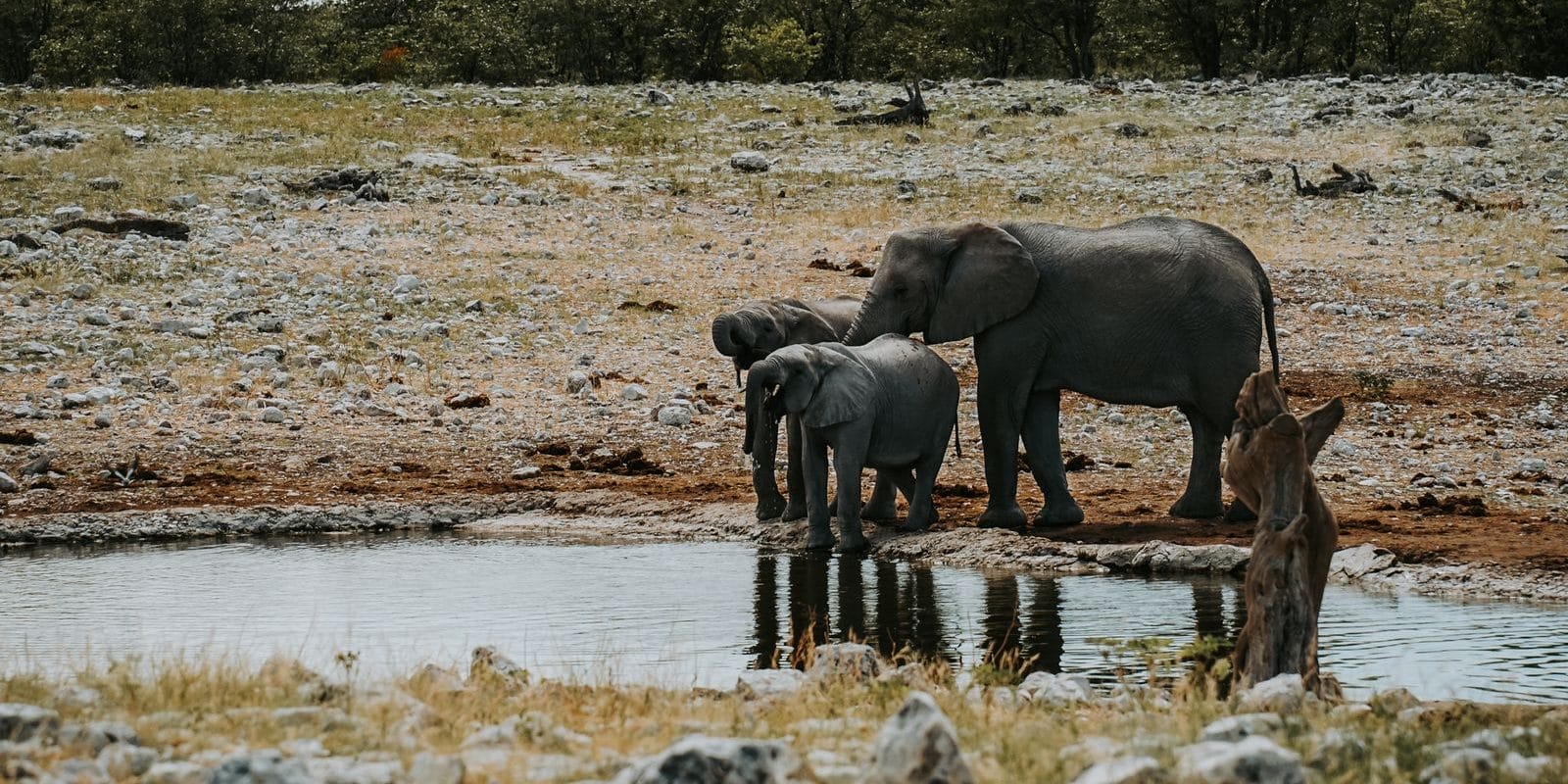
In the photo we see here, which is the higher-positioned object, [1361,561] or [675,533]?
[1361,561]

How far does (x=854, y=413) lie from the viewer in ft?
51.2

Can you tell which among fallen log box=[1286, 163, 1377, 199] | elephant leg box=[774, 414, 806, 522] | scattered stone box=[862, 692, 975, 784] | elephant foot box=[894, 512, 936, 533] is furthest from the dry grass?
fallen log box=[1286, 163, 1377, 199]

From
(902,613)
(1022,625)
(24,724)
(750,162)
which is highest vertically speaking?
(750,162)

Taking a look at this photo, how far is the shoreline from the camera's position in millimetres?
13734

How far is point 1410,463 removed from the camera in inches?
745

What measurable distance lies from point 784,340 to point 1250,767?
1235 cm

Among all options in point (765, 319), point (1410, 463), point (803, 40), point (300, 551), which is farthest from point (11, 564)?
point (803, 40)

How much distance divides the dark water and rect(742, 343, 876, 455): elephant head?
116 centimetres

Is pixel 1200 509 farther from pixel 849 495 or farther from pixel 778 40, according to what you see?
pixel 778 40

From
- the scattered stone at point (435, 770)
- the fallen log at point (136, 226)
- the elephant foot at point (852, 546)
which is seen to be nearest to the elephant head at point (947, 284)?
the elephant foot at point (852, 546)

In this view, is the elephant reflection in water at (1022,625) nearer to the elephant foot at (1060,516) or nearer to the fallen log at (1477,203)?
the elephant foot at (1060,516)

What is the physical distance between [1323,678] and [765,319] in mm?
9228

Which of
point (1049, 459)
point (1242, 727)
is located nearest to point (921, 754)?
point (1242, 727)

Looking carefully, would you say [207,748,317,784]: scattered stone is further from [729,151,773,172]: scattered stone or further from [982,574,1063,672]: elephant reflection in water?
[729,151,773,172]: scattered stone
